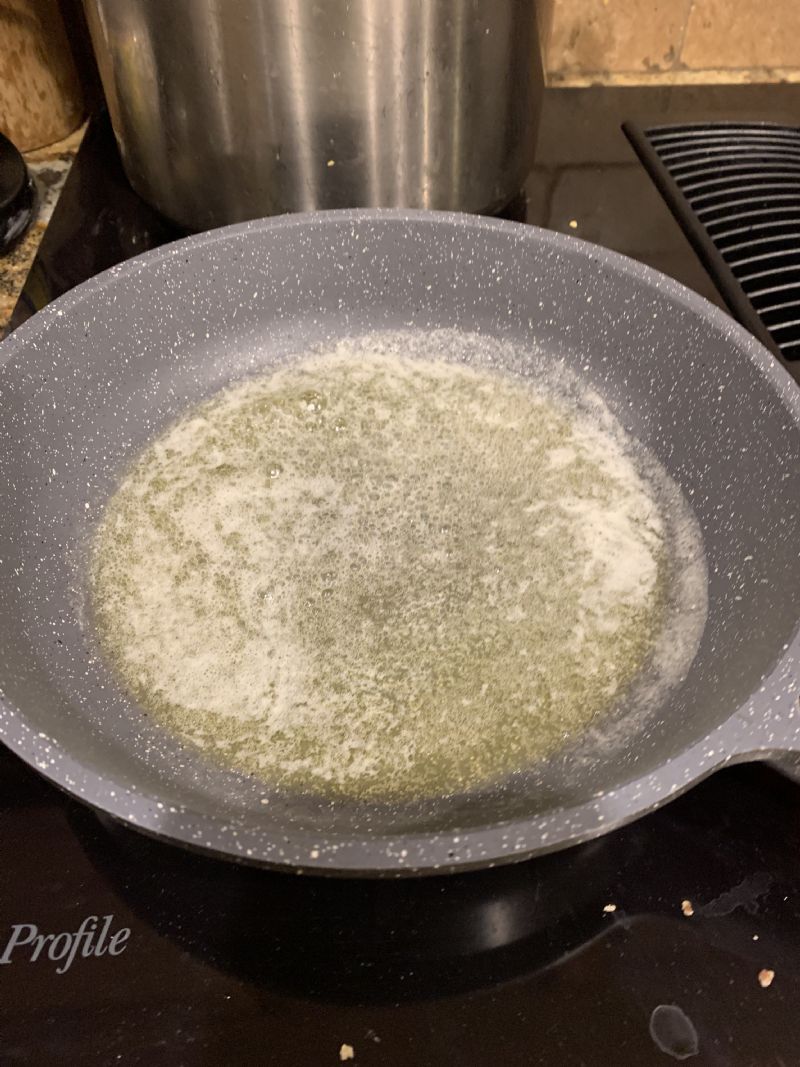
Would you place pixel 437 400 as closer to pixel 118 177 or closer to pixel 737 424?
pixel 737 424

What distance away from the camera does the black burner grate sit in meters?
0.71

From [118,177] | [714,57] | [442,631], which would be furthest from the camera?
[714,57]

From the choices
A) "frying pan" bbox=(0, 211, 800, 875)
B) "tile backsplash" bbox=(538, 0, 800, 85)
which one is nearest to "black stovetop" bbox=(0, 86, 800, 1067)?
"frying pan" bbox=(0, 211, 800, 875)

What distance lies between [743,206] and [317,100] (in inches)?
17.0

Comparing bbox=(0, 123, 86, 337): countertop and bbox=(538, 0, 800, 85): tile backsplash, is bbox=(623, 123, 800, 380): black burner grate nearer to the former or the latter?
bbox=(538, 0, 800, 85): tile backsplash

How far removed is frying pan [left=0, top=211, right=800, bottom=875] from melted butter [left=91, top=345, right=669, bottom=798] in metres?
0.02

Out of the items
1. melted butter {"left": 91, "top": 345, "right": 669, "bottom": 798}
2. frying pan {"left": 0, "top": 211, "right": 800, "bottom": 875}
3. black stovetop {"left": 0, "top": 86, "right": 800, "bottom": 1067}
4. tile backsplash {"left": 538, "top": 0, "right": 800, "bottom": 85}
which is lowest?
black stovetop {"left": 0, "top": 86, "right": 800, "bottom": 1067}

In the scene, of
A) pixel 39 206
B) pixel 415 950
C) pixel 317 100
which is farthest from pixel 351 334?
pixel 415 950

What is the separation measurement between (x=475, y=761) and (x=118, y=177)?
25.8 inches

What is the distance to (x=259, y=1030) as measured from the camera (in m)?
0.40

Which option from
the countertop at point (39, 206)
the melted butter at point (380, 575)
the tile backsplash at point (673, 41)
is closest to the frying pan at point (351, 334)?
the melted butter at point (380, 575)

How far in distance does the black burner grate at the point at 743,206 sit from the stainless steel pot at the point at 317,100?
19cm

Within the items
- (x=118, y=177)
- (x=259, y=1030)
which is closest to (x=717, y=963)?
(x=259, y=1030)

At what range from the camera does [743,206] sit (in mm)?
811
